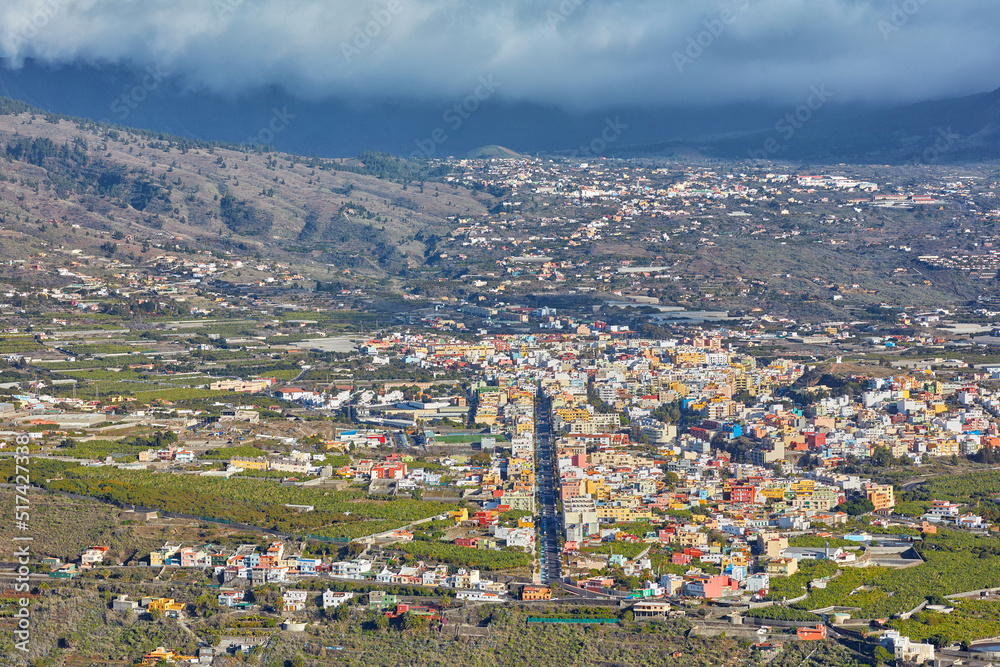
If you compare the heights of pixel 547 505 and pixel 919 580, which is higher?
pixel 547 505

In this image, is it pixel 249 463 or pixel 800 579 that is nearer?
pixel 800 579

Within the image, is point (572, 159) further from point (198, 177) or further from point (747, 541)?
→ point (747, 541)

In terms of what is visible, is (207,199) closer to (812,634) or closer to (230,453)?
(230,453)

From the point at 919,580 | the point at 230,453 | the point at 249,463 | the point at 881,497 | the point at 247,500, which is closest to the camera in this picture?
the point at 919,580

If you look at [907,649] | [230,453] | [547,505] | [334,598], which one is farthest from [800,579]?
[230,453]

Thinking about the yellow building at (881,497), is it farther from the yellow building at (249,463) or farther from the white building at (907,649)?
the yellow building at (249,463)

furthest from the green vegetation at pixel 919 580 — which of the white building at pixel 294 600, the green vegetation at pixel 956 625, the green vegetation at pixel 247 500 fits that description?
the green vegetation at pixel 247 500

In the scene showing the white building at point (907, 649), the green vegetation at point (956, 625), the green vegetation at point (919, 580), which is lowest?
the white building at point (907, 649)

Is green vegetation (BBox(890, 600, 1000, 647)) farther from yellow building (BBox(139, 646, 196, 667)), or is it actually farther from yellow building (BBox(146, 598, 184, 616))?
yellow building (BBox(146, 598, 184, 616))

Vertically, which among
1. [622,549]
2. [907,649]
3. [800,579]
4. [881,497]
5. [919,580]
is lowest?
[907,649]
